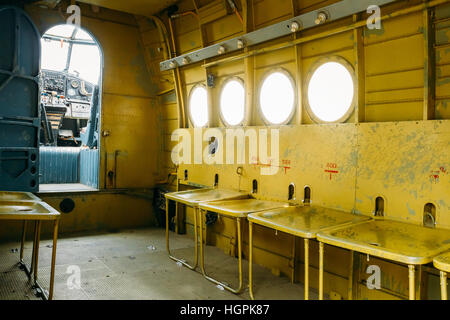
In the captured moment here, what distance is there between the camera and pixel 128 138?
635 cm

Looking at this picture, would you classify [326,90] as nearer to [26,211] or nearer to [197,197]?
[197,197]

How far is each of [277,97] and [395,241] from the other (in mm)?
2454

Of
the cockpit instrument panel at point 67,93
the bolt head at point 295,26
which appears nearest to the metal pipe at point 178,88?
the bolt head at point 295,26

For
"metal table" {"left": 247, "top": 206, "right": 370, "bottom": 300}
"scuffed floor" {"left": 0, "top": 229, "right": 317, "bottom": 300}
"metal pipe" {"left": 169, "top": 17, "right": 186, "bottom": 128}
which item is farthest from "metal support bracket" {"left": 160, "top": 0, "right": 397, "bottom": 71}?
"scuffed floor" {"left": 0, "top": 229, "right": 317, "bottom": 300}

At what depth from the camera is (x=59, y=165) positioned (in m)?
6.66

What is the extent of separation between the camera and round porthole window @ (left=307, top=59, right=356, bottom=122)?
3.44 metres

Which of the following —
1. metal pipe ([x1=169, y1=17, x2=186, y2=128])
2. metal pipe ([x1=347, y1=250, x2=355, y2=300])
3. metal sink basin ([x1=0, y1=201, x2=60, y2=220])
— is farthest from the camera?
metal pipe ([x1=169, y1=17, x2=186, y2=128])

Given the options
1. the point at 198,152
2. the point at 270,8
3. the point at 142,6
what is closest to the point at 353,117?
the point at 270,8

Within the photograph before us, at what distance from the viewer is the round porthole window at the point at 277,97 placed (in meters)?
4.10

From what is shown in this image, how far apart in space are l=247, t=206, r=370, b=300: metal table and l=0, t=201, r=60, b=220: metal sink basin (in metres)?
1.70

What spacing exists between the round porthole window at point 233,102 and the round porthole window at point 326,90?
114 centimetres

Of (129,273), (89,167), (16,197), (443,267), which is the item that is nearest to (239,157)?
(129,273)

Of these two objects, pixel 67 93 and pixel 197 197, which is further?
pixel 67 93

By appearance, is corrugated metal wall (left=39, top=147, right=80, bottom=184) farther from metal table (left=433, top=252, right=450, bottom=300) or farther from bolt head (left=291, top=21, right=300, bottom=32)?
metal table (left=433, top=252, right=450, bottom=300)
